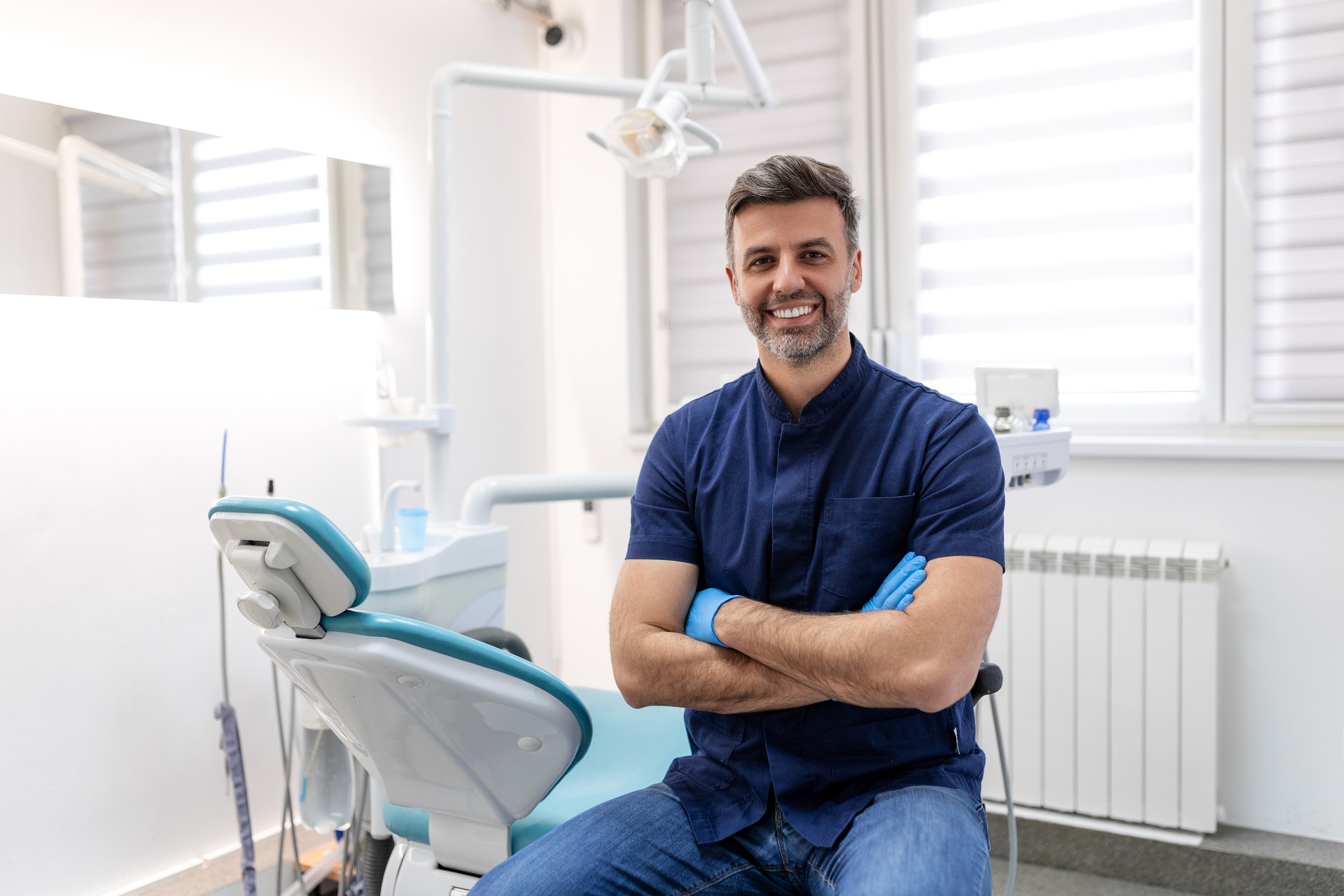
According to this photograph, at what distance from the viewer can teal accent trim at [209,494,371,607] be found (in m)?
1.15

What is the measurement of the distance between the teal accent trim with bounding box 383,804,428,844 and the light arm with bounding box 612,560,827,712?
38 centimetres

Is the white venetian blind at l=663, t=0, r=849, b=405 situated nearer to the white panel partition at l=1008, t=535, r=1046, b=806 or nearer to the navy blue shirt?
the white panel partition at l=1008, t=535, r=1046, b=806

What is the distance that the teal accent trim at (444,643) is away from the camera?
1226 millimetres

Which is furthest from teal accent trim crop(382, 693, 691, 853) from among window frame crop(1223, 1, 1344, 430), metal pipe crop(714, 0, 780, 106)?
window frame crop(1223, 1, 1344, 430)

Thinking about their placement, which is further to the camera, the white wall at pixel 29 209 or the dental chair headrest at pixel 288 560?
the white wall at pixel 29 209

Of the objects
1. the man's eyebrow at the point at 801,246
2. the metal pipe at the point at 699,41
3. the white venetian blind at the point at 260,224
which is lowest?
the man's eyebrow at the point at 801,246

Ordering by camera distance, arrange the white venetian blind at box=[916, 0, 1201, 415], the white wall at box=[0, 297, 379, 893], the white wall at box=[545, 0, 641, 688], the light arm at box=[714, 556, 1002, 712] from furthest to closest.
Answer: the white wall at box=[545, 0, 641, 688] < the white venetian blind at box=[916, 0, 1201, 415] < the white wall at box=[0, 297, 379, 893] < the light arm at box=[714, 556, 1002, 712]

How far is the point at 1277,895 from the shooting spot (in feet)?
→ 7.68

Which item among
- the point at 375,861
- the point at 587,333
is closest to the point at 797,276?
the point at 375,861

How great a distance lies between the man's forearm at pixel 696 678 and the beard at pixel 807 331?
45 centimetres

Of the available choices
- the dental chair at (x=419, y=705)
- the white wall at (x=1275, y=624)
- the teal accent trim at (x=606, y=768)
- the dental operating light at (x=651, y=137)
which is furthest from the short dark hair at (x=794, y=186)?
the white wall at (x=1275, y=624)

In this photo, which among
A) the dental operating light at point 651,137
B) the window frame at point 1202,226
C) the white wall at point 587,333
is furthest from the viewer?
the white wall at point 587,333

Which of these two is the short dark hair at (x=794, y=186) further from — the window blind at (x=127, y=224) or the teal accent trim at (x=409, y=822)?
the window blind at (x=127, y=224)

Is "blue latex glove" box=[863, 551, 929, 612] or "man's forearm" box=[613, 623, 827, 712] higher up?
"blue latex glove" box=[863, 551, 929, 612]
